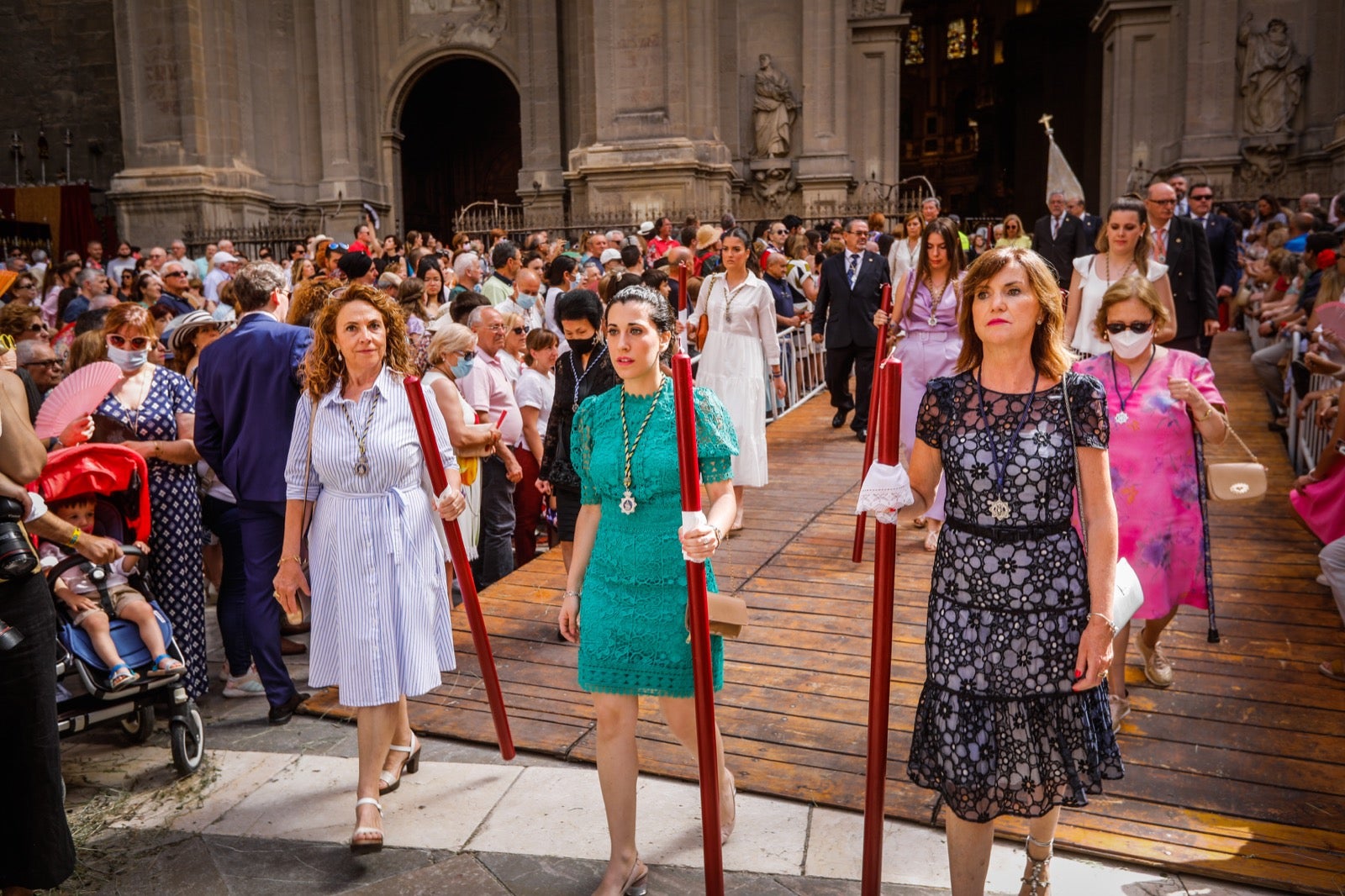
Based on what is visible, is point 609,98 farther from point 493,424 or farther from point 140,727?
point 140,727

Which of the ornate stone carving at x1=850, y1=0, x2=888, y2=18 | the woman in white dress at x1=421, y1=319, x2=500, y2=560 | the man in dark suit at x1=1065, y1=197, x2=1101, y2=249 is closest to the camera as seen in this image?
the woman in white dress at x1=421, y1=319, x2=500, y2=560

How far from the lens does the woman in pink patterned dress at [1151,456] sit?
4.46 meters

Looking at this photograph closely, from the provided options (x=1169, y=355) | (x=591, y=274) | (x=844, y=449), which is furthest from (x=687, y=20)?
(x=1169, y=355)

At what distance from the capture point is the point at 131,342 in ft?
17.2

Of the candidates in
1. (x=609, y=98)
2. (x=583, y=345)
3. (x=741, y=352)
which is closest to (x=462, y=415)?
(x=583, y=345)

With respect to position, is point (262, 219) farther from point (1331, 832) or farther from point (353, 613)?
point (1331, 832)

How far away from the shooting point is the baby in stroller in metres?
4.52

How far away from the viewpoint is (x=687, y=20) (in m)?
20.3

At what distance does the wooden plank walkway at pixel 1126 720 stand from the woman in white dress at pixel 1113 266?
1.62 metres

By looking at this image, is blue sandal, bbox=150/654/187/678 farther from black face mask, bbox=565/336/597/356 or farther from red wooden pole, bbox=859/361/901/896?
red wooden pole, bbox=859/361/901/896

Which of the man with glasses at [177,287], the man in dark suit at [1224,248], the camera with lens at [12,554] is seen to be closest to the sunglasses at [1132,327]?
the camera with lens at [12,554]

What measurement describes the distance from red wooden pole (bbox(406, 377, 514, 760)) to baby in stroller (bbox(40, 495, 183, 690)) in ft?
5.02

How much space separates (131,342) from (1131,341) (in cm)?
440

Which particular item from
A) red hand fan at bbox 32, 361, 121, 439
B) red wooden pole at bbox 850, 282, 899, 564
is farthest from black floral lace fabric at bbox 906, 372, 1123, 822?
red hand fan at bbox 32, 361, 121, 439
